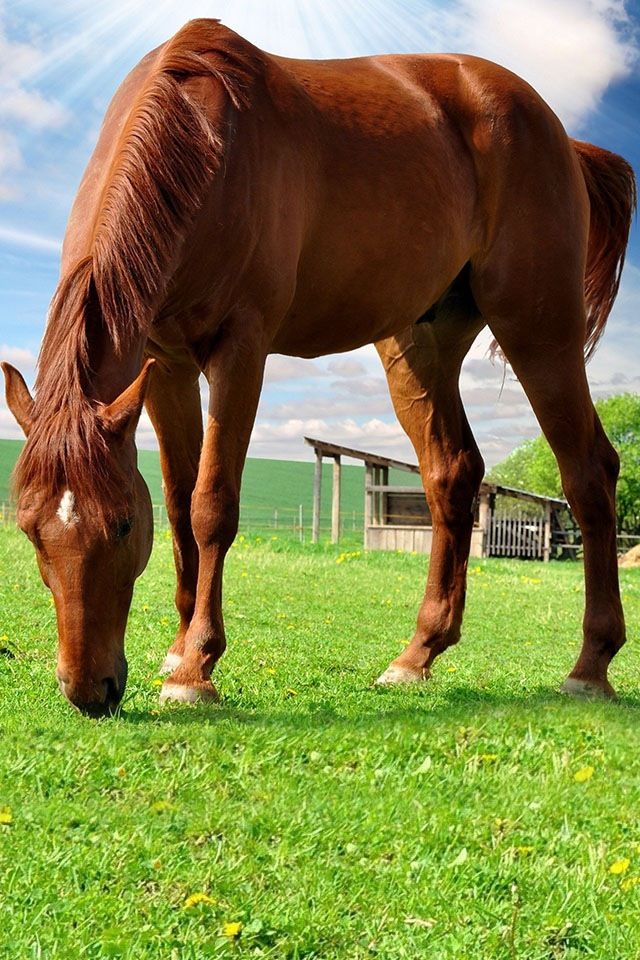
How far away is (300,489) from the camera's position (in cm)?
8038

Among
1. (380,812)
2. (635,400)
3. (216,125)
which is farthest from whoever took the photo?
(635,400)

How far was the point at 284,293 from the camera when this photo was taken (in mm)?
4922

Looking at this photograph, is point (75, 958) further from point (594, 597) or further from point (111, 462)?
point (594, 597)

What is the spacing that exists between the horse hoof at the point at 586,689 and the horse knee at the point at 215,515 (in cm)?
247

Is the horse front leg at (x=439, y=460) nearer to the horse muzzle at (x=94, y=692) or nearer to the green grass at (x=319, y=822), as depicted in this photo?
the green grass at (x=319, y=822)

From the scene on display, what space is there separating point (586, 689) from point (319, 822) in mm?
2851

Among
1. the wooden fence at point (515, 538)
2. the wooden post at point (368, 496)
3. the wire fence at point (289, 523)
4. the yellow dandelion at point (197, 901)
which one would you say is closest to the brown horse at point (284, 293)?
the yellow dandelion at point (197, 901)

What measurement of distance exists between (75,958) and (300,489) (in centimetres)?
7773

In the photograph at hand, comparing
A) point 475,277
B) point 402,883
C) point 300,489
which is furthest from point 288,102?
point 300,489

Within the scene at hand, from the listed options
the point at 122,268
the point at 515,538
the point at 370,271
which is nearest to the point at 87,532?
the point at 122,268

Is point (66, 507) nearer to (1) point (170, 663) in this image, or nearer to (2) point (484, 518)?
(1) point (170, 663)

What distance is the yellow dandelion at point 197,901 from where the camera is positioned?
9.47 feet

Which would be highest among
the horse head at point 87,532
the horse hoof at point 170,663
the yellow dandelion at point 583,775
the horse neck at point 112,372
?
the horse neck at point 112,372

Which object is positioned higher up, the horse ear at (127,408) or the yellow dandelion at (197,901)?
the horse ear at (127,408)
